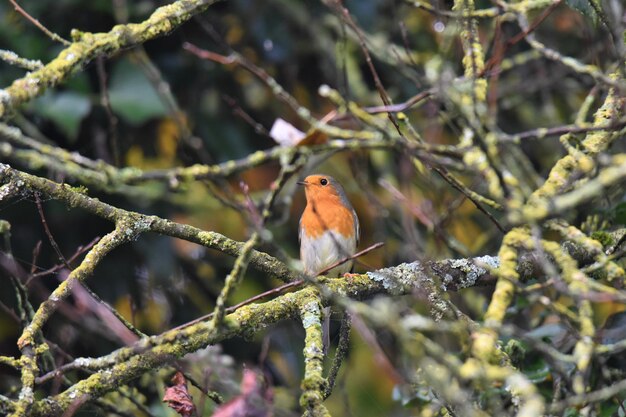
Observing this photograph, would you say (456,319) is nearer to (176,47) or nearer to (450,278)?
(450,278)

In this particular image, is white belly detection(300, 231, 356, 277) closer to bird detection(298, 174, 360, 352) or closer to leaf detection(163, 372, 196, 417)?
bird detection(298, 174, 360, 352)

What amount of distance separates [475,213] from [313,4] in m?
2.00

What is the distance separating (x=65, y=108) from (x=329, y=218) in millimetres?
1808

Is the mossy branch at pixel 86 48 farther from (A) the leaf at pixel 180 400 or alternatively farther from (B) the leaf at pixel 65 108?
(B) the leaf at pixel 65 108

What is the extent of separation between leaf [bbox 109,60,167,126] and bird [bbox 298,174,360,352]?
1091mm

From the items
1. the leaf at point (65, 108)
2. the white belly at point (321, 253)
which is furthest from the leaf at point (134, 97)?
the white belly at point (321, 253)

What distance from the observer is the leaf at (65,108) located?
17.4ft

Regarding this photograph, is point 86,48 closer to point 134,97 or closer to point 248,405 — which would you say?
point 248,405

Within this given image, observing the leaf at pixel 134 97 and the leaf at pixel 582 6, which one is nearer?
the leaf at pixel 582 6

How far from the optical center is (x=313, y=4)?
6574mm

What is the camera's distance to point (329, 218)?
598 centimetres

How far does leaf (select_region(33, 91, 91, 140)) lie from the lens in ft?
17.4

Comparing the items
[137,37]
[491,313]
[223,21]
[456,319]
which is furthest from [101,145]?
[491,313]

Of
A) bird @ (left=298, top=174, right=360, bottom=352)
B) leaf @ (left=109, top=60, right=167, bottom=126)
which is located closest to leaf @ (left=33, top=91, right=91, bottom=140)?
leaf @ (left=109, top=60, right=167, bottom=126)
